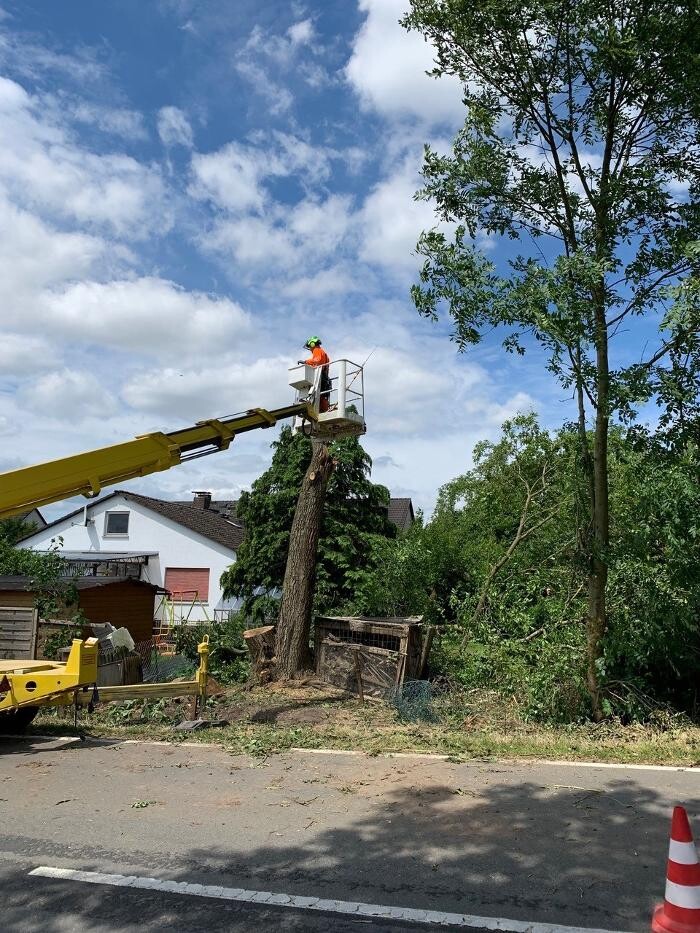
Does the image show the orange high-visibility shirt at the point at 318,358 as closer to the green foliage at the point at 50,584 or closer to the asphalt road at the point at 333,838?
the asphalt road at the point at 333,838

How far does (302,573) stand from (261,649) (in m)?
1.63

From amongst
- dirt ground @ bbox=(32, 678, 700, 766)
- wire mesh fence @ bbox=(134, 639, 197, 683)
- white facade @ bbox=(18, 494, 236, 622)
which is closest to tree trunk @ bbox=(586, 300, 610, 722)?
dirt ground @ bbox=(32, 678, 700, 766)

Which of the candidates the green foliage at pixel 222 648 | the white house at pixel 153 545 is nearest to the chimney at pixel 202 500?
the white house at pixel 153 545

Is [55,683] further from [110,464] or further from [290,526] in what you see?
[290,526]

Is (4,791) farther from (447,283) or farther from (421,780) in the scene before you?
(447,283)

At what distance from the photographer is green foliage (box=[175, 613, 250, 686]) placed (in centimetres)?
1459

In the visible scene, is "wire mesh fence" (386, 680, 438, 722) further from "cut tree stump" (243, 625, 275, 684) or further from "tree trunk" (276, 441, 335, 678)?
"cut tree stump" (243, 625, 275, 684)

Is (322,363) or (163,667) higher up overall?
(322,363)

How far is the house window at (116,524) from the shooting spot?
36094 millimetres

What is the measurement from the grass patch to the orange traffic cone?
4.35 meters

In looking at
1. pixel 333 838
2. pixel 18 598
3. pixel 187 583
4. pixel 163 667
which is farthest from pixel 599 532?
pixel 187 583

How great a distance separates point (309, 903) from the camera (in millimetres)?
4441

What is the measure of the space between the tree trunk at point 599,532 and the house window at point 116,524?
2994cm

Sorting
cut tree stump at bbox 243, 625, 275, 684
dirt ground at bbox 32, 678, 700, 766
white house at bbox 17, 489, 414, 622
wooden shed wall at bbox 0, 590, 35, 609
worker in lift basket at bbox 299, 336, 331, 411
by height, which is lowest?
dirt ground at bbox 32, 678, 700, 766
